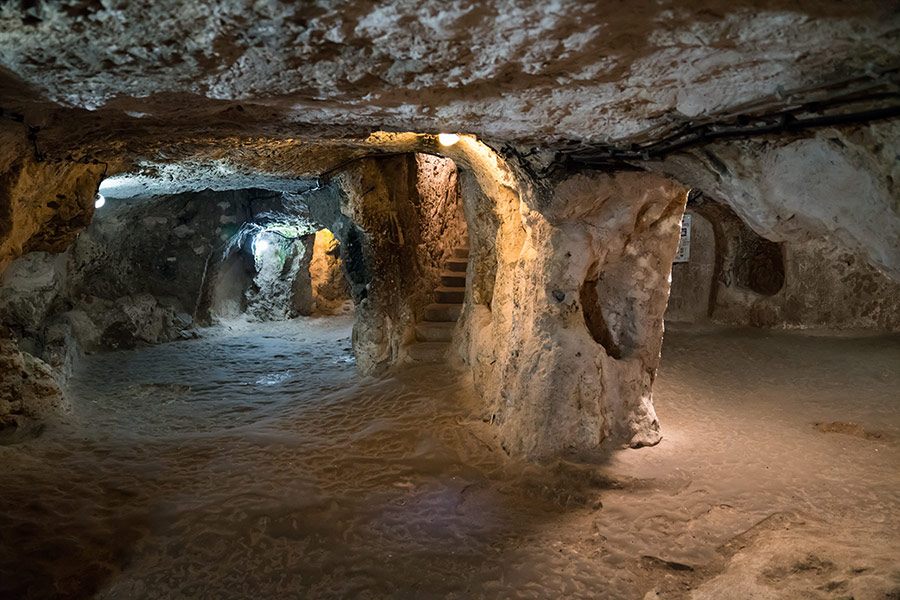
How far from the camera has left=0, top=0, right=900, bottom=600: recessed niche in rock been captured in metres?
2.22

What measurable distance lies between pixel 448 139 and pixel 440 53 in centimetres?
348

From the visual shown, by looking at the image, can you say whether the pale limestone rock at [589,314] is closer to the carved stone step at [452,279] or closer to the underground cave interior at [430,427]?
the underground cave interior at [430,427]

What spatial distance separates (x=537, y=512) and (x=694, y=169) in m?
2.68

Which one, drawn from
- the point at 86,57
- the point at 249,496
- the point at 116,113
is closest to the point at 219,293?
the point at 249,496

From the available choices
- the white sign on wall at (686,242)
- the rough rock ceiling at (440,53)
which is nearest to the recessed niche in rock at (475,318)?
the rough rock ceiling at (440,53)

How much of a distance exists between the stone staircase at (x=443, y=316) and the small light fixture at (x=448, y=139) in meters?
2.71

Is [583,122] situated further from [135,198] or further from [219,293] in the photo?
[219,293]

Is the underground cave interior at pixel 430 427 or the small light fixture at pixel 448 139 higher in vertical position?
the small light fixture at pixel 448 139

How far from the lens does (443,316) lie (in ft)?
26.3

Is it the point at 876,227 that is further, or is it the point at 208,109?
the point at 208,109

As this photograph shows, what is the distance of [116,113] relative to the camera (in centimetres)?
326

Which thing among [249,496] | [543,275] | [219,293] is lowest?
[249,496]

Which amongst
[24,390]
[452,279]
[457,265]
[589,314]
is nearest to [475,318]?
[452,279]

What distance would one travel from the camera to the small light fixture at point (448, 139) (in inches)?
222
